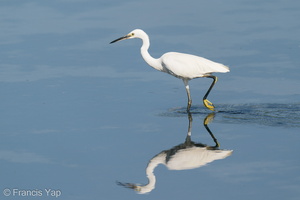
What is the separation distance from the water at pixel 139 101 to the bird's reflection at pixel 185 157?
47 mm

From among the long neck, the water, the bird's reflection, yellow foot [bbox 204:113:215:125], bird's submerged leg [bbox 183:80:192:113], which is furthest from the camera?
the long neck

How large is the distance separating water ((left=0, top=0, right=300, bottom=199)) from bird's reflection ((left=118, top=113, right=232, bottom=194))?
0.05 meters

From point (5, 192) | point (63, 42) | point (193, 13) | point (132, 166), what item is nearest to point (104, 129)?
point (132, 166)

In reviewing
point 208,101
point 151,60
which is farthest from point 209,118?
point 151,60

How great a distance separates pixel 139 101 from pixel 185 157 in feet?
8.88

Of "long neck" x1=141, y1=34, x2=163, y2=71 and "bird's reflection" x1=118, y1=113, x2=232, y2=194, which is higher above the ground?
→ "long neck" x1=141, y1=34, x2=163, y2=71

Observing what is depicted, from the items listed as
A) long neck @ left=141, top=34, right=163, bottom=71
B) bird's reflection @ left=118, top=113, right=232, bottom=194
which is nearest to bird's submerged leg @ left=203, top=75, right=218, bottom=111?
long neck @ left=141, top=34, right=163, bottom=71

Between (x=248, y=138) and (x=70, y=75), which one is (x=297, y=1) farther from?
(x=248, y=138)

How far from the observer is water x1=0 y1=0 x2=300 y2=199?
9.82 metres

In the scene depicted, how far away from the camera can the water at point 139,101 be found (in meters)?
9.82

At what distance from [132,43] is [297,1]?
447cm

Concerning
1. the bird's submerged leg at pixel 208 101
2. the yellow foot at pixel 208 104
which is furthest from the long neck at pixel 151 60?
the yellow foot at pixel 208 104

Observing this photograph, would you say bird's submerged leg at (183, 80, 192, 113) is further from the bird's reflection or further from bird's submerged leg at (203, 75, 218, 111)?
the bird's reflection

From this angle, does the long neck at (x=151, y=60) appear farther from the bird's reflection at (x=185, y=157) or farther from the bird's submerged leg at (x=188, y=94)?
the bird's reflection at (x=185, y=157)
